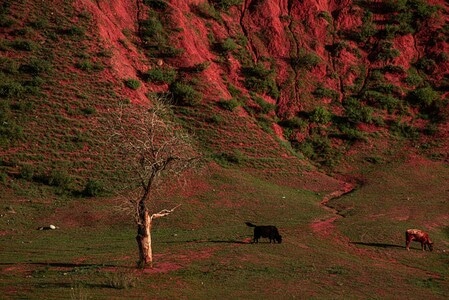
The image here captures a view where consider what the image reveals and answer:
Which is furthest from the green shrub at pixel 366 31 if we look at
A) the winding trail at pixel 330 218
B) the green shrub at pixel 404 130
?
the winding trail at pixel 330 218

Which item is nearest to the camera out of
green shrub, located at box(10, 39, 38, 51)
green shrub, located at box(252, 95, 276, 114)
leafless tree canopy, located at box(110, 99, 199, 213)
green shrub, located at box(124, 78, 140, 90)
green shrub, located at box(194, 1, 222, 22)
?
leafless tree canopy, located at box(110, 99, 199, 213)

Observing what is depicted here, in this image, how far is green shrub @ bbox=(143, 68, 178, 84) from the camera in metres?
52.3


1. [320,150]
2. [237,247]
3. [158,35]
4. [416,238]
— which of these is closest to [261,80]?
[320,150]

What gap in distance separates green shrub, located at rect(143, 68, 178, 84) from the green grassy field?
12328 millimetres

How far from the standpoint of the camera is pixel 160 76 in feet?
172

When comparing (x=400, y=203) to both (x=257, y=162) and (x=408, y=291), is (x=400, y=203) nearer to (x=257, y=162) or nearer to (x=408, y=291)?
(x=257, y=162)

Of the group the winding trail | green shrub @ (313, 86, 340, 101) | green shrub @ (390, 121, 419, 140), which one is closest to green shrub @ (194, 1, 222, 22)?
green shrub @ (313, 86, 340, 101)

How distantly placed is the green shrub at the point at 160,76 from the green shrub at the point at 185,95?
1.11 metres

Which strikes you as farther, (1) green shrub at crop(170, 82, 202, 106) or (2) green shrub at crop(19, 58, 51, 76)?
(1) green shrub at crop(170, 82, 202, 106)

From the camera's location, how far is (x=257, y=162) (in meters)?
47.3

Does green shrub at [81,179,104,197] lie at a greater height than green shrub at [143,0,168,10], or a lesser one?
lesser

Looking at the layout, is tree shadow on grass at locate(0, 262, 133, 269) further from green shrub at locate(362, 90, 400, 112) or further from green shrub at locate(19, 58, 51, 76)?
green shrub at locate(362, 90, 400, 112)

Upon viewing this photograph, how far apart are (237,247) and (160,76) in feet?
95.8

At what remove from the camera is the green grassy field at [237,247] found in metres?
19.6
